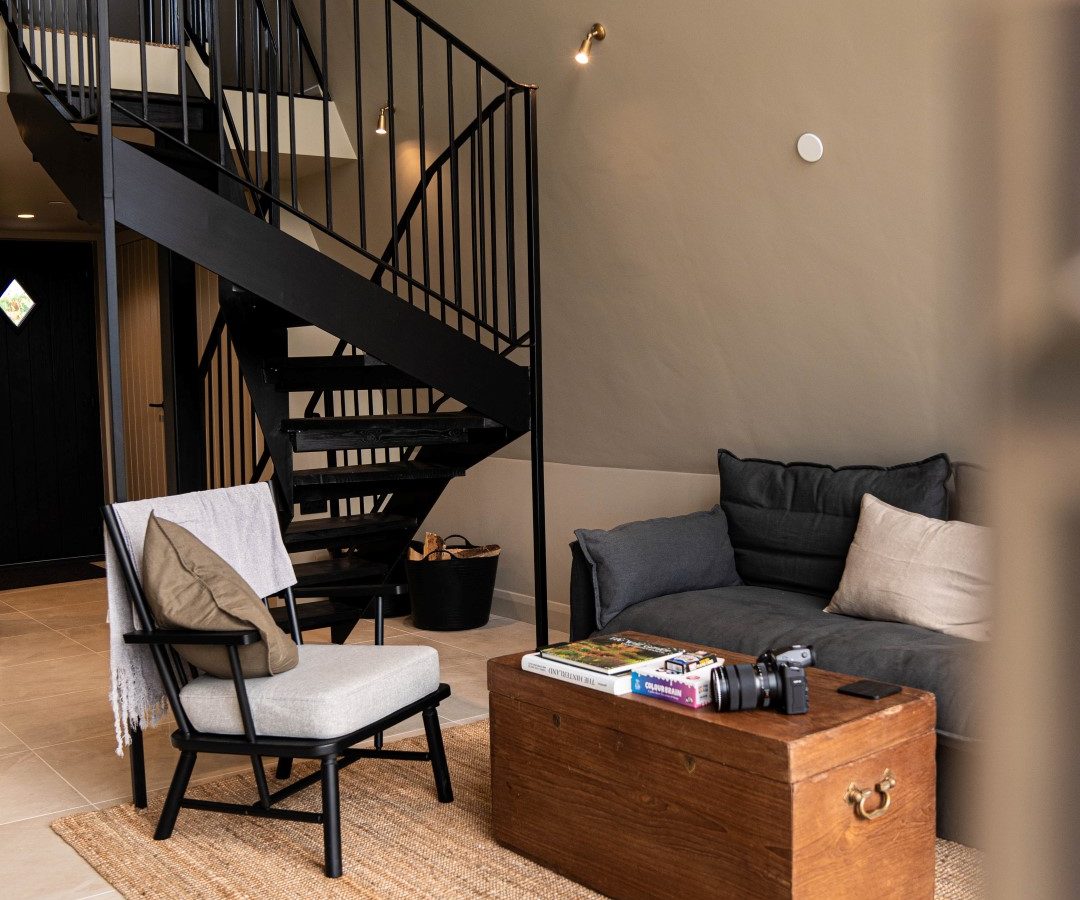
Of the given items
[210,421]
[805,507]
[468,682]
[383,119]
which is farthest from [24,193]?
[805,507]

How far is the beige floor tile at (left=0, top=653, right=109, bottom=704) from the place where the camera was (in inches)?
177

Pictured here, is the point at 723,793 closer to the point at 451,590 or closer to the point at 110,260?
the point at 110,260

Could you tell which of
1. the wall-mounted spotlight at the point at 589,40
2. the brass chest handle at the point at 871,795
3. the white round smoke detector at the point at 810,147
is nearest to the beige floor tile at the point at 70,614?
the wall-mounted spotlight at the point at 589,40

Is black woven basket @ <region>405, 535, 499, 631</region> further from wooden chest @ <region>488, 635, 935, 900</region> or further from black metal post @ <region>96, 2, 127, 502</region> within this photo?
wooden chest @ <region>488, 635, 935, 900</region>

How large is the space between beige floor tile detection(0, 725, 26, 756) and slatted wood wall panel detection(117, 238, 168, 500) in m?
4.58

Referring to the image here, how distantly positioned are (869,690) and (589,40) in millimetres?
3150

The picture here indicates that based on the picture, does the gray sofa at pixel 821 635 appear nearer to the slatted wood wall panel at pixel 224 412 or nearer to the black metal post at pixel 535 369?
the black metal post at pixel 535 369

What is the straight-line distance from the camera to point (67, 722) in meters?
4.08

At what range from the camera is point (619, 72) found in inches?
182

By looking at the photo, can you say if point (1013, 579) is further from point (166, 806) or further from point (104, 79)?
point (104, 79)

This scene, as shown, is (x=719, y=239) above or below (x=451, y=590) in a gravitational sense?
above

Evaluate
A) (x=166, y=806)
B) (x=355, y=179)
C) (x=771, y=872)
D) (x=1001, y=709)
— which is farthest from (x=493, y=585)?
(x=1001, y=709)

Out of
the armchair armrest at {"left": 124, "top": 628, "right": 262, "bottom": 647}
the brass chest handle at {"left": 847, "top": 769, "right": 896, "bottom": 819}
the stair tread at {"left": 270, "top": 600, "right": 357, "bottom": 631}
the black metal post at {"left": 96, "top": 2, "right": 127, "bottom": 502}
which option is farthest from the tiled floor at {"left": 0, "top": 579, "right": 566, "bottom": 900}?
the brass chest handle at {"left": 847, "top": 769, "right": 896, "bottom": 819}

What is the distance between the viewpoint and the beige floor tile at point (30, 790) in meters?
3.21
